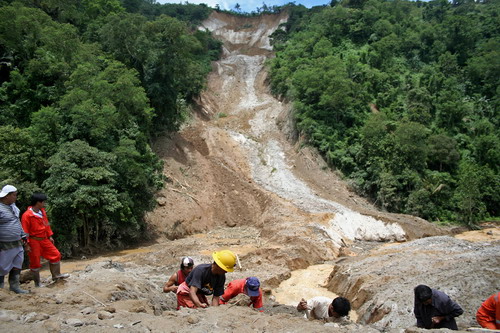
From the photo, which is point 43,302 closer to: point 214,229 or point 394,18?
point 214,229

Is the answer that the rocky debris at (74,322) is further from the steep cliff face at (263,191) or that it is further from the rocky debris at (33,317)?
the steep cliff face at (263,191)

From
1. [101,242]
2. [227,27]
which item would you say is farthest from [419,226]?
[227,27]

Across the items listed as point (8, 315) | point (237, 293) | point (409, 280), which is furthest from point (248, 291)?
point (409, 280)

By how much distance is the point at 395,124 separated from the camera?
28.5m

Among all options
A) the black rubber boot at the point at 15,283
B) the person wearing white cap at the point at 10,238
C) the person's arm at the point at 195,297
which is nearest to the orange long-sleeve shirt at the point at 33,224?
the person wearing white cap at the point at 10,238

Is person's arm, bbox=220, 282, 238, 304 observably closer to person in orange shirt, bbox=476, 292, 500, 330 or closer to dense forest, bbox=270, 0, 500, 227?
person in orange shirt, bbox=476, 292, 500, 330

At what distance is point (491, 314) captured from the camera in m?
4.95

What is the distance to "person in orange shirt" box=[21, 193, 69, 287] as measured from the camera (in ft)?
20.7

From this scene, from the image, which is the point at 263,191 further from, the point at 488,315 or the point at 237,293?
the point at 488,315

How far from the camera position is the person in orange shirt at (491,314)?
4.84 metres

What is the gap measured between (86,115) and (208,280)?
13256mm

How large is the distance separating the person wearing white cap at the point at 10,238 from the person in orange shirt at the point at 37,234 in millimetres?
272

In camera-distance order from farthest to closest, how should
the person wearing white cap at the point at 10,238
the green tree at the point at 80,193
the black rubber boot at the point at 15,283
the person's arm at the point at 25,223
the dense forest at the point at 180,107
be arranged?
the dense forest at the point at 180,107
the green tree at the point at 80,193
the person's arm at the point at 25,223
the black rubber boot at the point at 15,283
the person wearing white cap at the point at 10,238

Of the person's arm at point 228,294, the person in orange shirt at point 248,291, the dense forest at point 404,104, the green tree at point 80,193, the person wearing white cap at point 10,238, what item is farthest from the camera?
the dense forest at point 404,104
